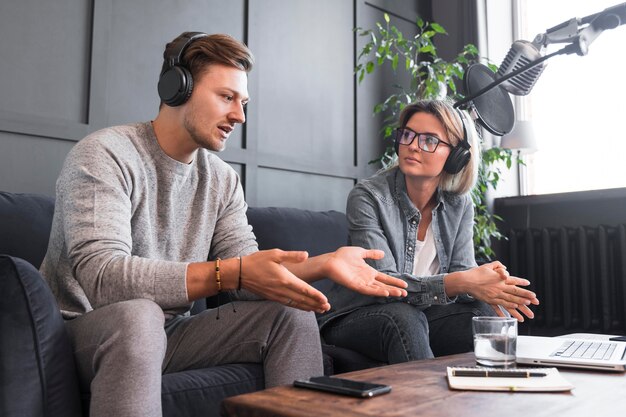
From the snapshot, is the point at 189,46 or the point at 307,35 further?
the point at 307,35

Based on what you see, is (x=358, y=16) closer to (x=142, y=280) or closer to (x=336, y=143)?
(x=336, y=143)

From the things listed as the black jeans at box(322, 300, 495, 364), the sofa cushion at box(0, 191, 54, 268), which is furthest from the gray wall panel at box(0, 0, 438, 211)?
the black jeans at box(322, 300, 495, 364)

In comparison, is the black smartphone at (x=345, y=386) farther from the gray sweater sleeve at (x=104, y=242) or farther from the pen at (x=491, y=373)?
the gray sweater sleeve at (x=104, y=242)

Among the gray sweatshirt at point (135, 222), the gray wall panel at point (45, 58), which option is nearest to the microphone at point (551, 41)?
the gray sweatshirt at point (135, 222)

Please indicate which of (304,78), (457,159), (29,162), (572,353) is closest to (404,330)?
(572,353)

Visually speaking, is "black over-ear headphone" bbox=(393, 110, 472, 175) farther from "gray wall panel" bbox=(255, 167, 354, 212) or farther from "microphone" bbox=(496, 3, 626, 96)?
"gray wall panel" bbox=(255, 167, 354, 212)

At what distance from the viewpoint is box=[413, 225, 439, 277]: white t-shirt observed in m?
1.96

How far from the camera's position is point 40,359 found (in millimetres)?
1069

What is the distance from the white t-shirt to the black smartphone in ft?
3.57

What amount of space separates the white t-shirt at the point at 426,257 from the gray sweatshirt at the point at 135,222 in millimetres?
598

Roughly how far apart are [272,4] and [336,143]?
2.52 feet

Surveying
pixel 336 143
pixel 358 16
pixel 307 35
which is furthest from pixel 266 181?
pixel 358 16

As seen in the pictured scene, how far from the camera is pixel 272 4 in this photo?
2934 millimetres

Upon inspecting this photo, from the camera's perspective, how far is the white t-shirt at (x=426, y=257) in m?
1.96
